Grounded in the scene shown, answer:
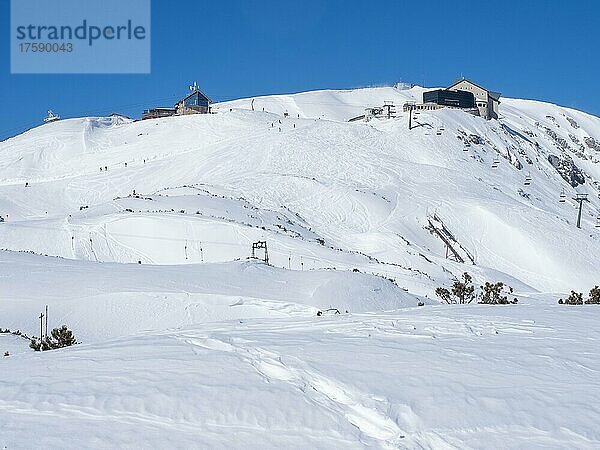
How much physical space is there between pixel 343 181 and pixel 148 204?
60.3 ft

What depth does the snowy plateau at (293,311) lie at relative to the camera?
5.60 meters

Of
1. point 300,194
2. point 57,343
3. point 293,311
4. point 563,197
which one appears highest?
point 563,197

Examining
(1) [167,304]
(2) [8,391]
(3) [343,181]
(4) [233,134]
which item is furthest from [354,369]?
(4) [233,134]

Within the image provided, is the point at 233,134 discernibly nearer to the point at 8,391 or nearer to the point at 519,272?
the point at 519,272

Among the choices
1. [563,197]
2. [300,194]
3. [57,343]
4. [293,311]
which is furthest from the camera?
[563,197]

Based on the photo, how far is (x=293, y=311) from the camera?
583 inches

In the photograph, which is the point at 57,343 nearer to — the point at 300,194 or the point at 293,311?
the point at 293,311

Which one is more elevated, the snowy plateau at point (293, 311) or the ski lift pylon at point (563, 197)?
the ski lift pylon at point (563, 197)

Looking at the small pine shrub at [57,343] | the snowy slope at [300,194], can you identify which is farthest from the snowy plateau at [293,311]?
the small pine shrub at [57,343]

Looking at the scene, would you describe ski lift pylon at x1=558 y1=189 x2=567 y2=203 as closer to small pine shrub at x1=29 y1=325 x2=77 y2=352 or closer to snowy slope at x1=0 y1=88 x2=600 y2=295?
snowy slope at x1=0 y1=88 x2=600 y2=295

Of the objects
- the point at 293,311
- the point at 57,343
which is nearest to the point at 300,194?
the point at 293,311

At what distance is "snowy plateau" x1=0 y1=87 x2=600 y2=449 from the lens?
18.4 ft

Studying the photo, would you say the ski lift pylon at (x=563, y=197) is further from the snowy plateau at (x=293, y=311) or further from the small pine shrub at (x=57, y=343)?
the small pine shrub at (x=57, y=343)

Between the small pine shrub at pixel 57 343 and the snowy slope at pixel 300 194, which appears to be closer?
the small pine shrub at pixel 57 343
